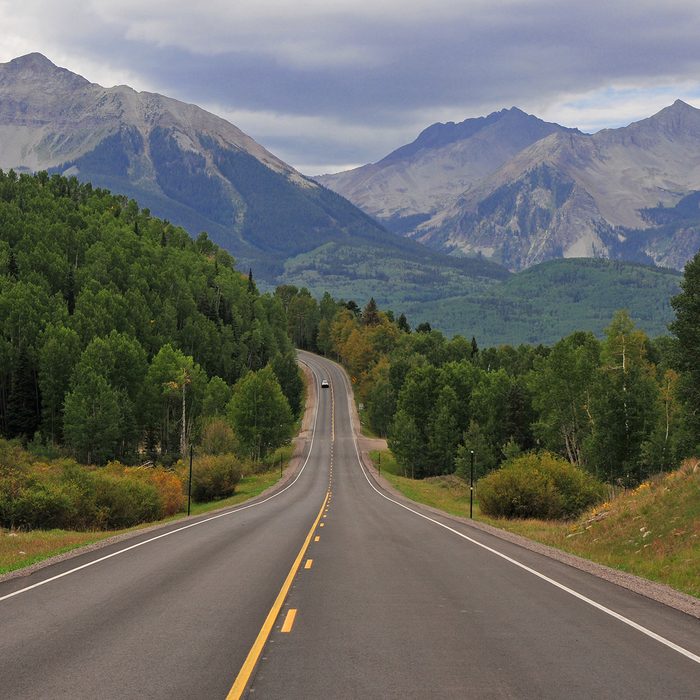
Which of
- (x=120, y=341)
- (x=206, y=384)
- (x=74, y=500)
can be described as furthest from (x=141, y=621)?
(x=206, y=384)

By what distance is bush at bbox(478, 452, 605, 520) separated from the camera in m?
44.2

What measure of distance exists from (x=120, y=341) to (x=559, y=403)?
179 feet

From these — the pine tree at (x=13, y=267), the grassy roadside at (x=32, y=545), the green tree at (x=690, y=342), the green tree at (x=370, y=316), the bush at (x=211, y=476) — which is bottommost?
the bush at (x=211, y=476)

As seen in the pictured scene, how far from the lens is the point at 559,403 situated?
7438 centimetres

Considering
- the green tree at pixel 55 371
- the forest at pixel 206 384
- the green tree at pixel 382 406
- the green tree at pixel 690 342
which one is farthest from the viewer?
the green tree at pixel 382 406

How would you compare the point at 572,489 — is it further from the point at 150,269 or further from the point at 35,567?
the point at 150,269

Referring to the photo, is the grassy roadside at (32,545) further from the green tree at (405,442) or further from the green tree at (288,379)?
the green tree at (288,379)

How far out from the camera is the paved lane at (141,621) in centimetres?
948

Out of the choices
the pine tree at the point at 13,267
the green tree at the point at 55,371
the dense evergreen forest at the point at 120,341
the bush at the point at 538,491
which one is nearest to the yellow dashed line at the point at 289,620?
the bush at the point at 538,491

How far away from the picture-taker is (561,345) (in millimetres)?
75500

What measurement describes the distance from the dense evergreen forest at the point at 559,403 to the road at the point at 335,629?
128 ft

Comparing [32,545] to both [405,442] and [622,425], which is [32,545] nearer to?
[622,425]

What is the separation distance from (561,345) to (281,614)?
6618 cm

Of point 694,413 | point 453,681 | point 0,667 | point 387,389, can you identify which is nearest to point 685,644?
point 453,681
